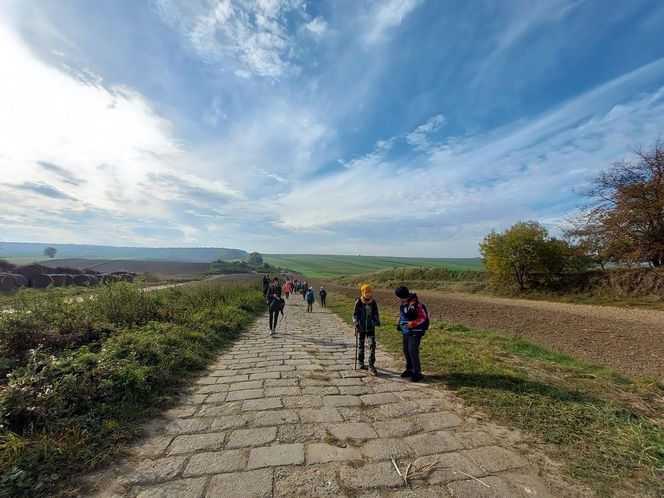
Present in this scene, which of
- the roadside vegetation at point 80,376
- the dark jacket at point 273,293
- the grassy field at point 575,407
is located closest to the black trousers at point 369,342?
the grassy field at point 575,407

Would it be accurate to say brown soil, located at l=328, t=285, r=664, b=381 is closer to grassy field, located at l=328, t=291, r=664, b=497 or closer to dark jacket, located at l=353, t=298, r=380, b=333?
grassy field, located at l=328, t=291, r=664, b=497

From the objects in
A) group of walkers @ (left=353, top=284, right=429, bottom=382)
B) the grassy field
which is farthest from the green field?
group of walkers @ (left=353, top=284, right=429, bottom=382)

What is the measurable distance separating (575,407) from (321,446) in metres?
3.43

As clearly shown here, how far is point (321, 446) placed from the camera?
10.7ft

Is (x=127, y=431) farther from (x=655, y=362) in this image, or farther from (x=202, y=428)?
(x=655, y=362)

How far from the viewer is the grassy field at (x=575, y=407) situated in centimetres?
283

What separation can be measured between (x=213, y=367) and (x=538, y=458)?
5.67 m

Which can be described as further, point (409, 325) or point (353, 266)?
point (353, 266)

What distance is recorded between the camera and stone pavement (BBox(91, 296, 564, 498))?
8.66ft

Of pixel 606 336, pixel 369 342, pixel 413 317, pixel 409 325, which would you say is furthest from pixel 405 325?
pixel 606 336

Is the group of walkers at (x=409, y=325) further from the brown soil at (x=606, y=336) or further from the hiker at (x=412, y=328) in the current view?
the brown soil at (x=606, y=336)

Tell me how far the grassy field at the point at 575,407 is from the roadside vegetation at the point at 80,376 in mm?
4541

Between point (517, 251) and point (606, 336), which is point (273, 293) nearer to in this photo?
point (606, 336)

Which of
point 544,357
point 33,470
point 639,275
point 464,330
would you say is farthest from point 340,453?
point 639,275
